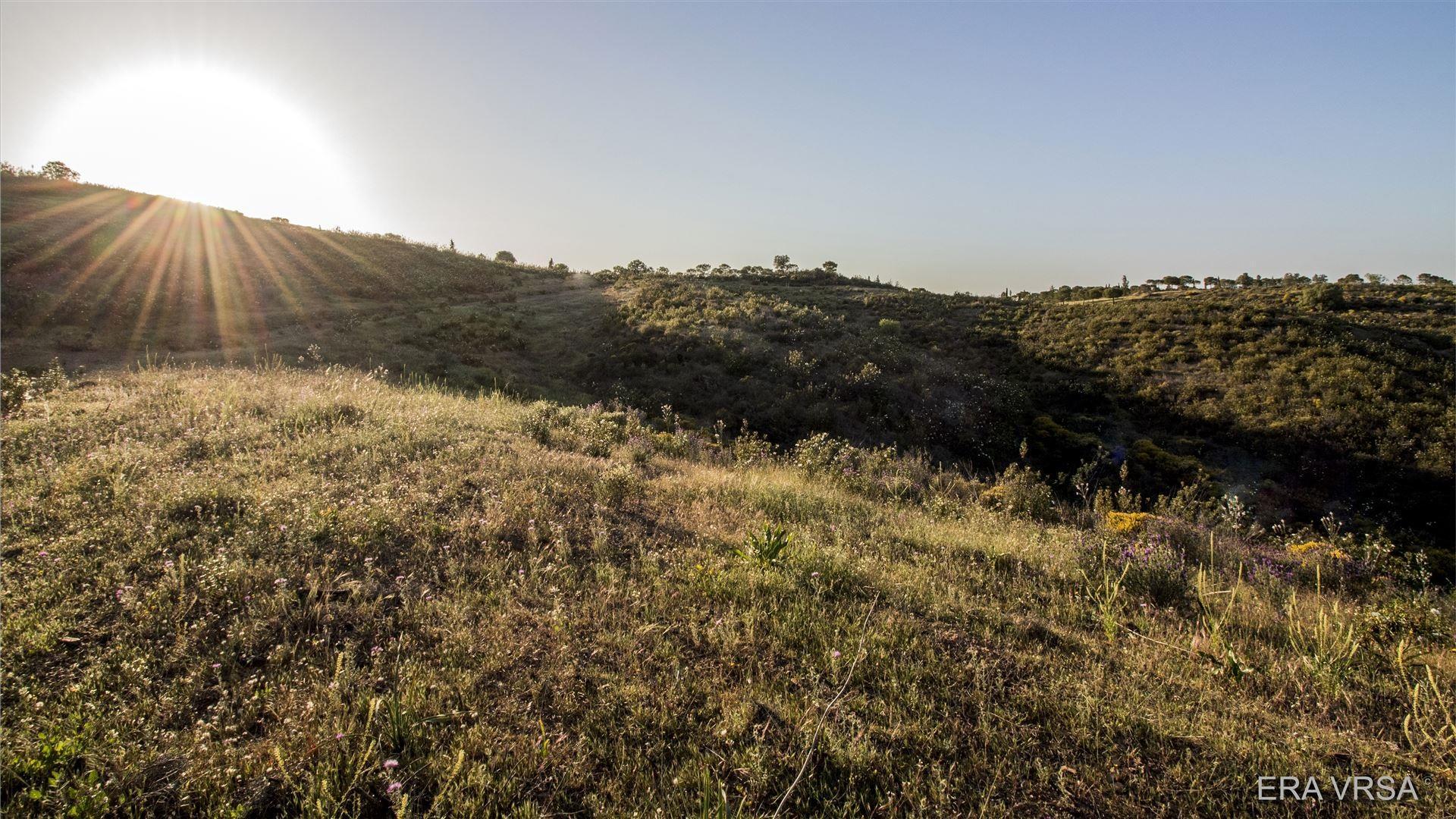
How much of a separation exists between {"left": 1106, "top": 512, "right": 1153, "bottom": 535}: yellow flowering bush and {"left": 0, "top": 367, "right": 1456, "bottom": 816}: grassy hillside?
0.72 metres

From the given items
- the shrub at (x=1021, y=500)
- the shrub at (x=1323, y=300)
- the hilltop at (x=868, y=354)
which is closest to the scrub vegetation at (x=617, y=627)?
the shrub at (x=1021, y=500)

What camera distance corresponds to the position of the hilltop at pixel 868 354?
16188 mm

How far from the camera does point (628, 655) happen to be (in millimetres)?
3408

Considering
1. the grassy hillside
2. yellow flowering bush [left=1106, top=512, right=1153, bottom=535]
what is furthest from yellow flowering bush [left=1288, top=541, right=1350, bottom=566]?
yellow flowering bush [left=1106, top=512, right=1153, bottom=535]

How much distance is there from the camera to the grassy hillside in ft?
8.29

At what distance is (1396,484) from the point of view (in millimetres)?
15633

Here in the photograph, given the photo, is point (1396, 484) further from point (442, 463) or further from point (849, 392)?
point (442, 463)

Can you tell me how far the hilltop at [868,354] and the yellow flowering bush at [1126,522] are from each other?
67 cm

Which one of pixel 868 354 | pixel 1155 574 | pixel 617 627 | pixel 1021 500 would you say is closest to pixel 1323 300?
pixel 868 354

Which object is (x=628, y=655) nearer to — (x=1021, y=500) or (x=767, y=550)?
(x=767, y=550)

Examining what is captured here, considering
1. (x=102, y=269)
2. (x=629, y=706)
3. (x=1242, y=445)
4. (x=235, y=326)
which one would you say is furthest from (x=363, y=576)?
(x=102, y=269)

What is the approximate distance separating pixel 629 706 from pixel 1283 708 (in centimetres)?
390

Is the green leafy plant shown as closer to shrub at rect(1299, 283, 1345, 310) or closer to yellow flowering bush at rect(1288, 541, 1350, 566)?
yellow flowering bush at rect(1288, 541, 1350, 566)

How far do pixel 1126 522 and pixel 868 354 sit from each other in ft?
56.2
